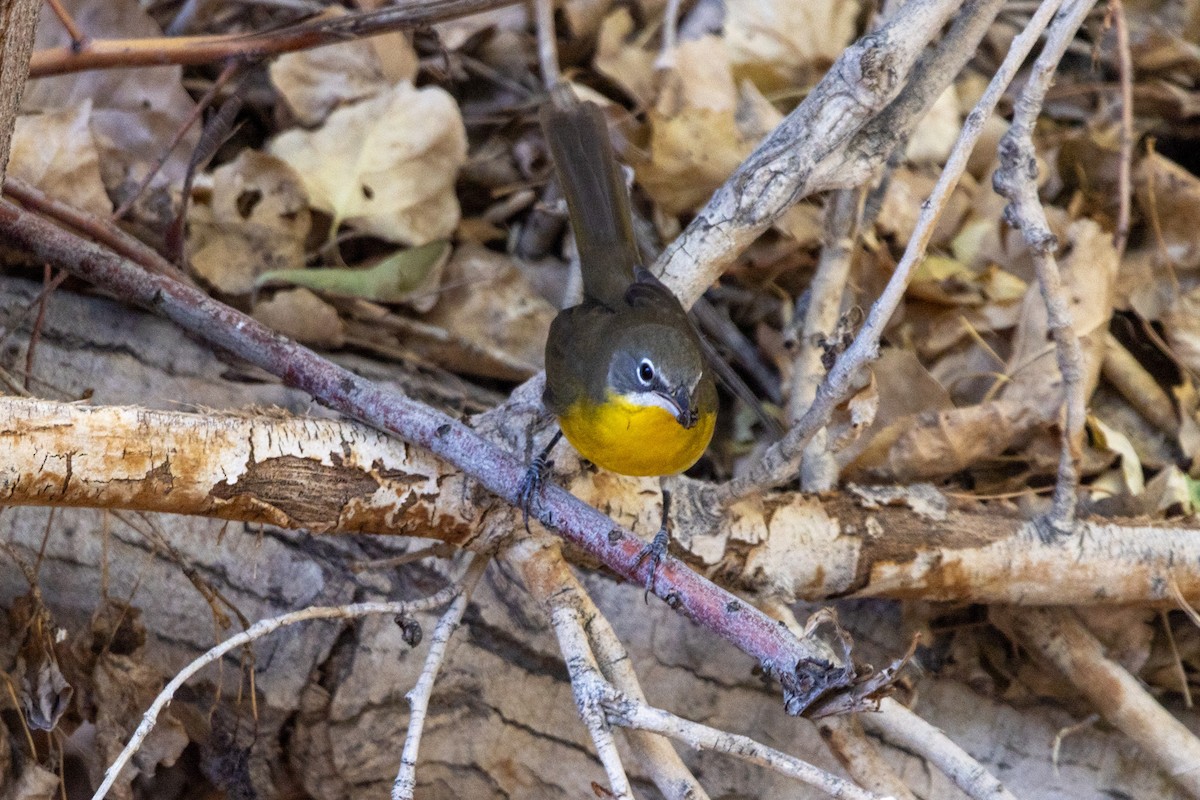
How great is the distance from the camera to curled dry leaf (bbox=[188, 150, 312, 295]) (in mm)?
3451

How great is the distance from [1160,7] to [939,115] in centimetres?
Answer: 120

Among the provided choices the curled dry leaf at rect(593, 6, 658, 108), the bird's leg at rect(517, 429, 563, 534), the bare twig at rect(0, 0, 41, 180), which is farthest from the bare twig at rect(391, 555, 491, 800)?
the curled dry leaf at rect(593, 6, 658, 108)

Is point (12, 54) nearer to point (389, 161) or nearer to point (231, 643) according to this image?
point (231, 643)

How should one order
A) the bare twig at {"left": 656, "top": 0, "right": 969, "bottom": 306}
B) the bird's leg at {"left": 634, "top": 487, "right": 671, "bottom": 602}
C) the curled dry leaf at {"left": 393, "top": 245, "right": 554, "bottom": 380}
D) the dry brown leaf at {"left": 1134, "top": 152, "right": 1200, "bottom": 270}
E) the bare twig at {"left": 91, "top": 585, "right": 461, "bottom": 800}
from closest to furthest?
the bare twig at {"left": 91, "top": 585, "right": 461, "bottom": 800}, the bird's leg at {"left": 634, "top": 487, "right": 671, "bottom": 602}, the bare twig at {"left": 656, "top": 0, "right": 969, "bottom": 306}, the curled dry leaf at {"left": 393, "top": 245, "right": 554, "bottom": 380}, the dry brown leaf at {"left": 1134, "top": 152, "right": 1200, "bottom": 270}

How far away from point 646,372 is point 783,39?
207 centimetres

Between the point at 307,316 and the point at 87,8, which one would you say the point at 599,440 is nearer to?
the point at 307,316

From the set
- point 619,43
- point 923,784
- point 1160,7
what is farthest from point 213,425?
point 1160,7

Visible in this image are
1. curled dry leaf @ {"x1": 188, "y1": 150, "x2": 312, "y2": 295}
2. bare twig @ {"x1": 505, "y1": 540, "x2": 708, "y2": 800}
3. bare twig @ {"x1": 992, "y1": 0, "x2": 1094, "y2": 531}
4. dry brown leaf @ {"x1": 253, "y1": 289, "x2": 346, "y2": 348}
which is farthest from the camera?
curled dry leaf @ {"x1": 188, "y1": 150, "x2": 312, "y2": 295}

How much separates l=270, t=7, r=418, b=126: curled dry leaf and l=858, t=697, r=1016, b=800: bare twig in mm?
2610

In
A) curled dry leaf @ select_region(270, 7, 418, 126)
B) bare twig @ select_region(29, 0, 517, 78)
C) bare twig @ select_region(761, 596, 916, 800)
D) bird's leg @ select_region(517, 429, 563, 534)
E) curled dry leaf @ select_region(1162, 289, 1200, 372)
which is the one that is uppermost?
curled dry leaf @ select_region(270, 7, 418, 126)

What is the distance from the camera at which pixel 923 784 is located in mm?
3080

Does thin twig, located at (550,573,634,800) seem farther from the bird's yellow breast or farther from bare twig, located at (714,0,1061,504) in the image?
bare twig, located at (714,0,1061,504)

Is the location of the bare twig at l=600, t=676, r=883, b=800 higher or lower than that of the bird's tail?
lower

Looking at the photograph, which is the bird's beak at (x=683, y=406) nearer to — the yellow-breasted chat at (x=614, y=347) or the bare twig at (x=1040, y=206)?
the yellow-breasted chat at (x=614, y=347)
